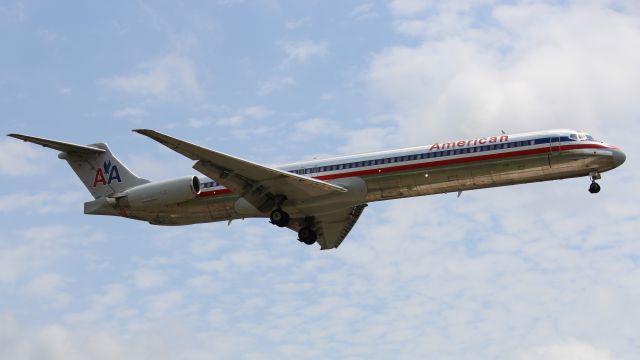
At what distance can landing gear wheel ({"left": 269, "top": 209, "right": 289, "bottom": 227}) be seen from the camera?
34.8 metres

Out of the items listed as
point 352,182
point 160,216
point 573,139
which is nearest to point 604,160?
point 573,139

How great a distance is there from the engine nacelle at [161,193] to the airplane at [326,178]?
0.04 m

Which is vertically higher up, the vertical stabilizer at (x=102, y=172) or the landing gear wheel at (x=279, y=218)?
the vertical stabilizer at (x=102, y=172)

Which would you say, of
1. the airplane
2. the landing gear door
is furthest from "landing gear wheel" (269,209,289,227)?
the landing gear door

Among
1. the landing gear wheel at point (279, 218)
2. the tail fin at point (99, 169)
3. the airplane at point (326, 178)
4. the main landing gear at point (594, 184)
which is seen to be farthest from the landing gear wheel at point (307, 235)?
the main landing gear at point (594, 184)

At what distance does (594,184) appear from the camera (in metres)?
31.8

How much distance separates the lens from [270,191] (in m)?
34.5

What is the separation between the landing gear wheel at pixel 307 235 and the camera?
3744 cm

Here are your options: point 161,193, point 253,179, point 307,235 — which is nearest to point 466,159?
point 253,179

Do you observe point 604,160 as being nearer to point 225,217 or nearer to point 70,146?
point 225,217

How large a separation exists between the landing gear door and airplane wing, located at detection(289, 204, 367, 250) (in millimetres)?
8495

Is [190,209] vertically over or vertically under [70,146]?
under

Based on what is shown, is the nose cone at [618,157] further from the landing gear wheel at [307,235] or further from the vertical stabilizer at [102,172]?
the vertical stabilizer at [102,172]

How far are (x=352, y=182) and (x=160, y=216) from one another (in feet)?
26.0
